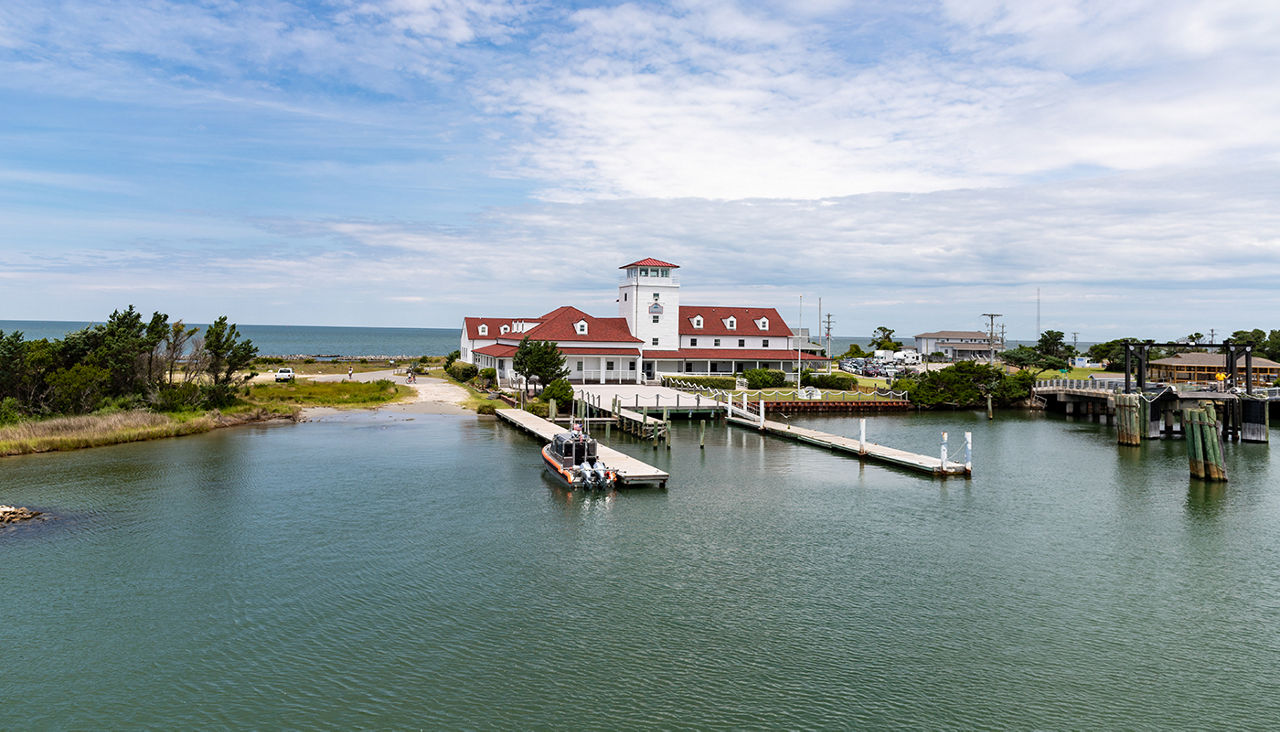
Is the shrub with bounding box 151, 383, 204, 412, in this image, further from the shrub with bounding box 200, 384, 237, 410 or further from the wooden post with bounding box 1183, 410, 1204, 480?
the wooden post with bounding box 1183, 410, 1204, 480

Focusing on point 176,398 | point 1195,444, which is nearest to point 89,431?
point 176,398

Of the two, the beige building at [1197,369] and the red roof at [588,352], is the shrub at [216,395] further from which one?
the beige building at [1197,369]

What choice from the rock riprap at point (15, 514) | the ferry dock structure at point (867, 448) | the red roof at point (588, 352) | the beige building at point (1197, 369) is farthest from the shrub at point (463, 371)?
the beige building at point (1197, 369)

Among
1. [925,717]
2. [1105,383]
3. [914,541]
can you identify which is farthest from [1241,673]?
[1105,383]

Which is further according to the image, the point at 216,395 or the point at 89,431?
the point at 216,395

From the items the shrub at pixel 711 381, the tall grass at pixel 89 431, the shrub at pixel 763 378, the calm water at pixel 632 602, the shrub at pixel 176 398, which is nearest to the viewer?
the calm water at pixel 632 602

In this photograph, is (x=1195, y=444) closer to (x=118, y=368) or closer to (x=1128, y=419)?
(x=1128, y=419)
